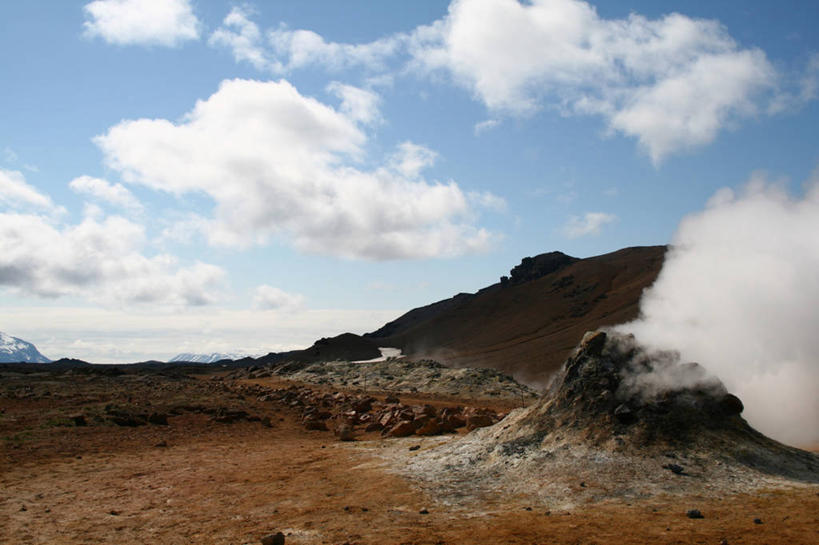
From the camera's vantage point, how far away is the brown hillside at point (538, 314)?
74.1m

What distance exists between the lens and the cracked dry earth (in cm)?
666

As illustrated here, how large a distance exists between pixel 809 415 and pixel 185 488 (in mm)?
15614

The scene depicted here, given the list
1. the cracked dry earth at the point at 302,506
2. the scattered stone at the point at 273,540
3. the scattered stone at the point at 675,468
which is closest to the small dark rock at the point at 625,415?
the scattered stone at the point at 675,468

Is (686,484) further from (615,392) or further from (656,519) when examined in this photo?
(615,392)

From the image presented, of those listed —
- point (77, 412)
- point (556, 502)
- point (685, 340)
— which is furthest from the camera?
point (77, 412)

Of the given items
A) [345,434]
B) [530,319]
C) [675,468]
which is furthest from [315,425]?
[530,319]

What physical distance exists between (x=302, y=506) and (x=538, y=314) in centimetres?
9777

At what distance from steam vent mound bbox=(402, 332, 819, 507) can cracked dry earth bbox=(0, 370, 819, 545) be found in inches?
18.8

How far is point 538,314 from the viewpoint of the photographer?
10250 centimetres

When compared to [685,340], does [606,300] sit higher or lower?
higher

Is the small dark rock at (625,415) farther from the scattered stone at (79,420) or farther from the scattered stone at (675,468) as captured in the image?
the scattered stone at (79,420)

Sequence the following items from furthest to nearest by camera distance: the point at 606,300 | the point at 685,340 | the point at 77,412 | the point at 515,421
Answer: the point at 606,300 → the point at 77,412 → the point at 685,340 → the point at 515,421

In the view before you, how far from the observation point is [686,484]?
26.7ft

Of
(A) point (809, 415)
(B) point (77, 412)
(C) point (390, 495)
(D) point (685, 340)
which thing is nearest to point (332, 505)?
(C) point (390, 495)
